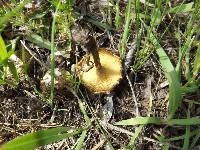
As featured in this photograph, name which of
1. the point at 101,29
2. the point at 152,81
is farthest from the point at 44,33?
the point at 152,81

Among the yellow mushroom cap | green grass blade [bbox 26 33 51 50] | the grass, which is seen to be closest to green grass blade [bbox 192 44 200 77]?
the grass

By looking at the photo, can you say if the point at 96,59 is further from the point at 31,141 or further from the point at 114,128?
the point at 31,141

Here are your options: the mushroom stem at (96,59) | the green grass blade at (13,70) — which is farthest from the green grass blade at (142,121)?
the green grass blade at (13,70)

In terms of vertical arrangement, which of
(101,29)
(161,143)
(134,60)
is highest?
(101,29)

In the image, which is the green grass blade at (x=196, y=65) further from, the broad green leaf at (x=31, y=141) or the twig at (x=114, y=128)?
the broad green leaf at (x=31, y=141)

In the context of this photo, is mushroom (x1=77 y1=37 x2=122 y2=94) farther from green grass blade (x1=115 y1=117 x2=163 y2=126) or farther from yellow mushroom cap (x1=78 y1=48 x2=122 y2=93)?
green grass blade (x1=115 y1=117 x2=163 y2=126)

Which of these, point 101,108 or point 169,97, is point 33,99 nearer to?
point 101,108

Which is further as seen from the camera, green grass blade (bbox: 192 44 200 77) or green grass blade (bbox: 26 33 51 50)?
green grass blade (bbox: 26 33 51 50)
